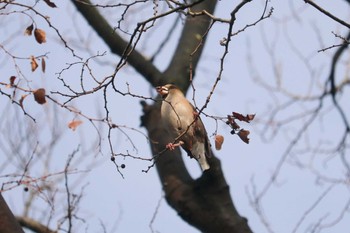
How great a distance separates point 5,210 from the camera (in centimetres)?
248

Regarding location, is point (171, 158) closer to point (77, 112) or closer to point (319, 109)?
point (319, 109)

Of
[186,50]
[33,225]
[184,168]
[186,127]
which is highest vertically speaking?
[186,50]

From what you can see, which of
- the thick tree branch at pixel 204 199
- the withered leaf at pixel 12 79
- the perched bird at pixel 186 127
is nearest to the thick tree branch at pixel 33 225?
the thick tree branch at pixel 204 199

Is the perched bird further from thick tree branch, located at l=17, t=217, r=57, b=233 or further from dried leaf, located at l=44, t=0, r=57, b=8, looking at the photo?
thick tree branch, located at l=17, t=217, r=57, b=233

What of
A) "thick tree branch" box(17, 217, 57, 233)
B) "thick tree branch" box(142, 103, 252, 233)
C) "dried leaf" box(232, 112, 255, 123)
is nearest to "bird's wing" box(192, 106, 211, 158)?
"thick tree branch" box(142, 103, 252, 233)

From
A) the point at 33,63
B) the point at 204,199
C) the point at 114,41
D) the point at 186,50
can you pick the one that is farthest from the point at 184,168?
the point at 33,63

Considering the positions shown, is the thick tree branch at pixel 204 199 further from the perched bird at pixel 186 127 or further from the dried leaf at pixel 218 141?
the dried leaf at pixel 218 141

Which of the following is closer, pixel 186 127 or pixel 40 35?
pixel 40 35

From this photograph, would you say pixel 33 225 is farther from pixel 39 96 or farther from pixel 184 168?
pixel 39 96

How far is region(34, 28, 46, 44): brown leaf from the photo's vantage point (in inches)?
104

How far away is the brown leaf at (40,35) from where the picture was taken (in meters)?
2.63

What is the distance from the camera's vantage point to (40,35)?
104 inches

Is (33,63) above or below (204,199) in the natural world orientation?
below

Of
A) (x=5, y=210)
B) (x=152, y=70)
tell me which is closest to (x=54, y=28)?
(x=5, y=210)
